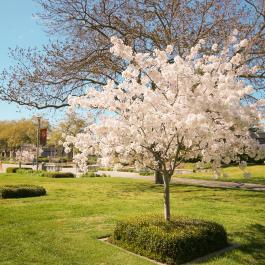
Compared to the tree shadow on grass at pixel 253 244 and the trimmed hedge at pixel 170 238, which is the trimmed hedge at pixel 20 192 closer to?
the trimmed hedge at pixel 170 238

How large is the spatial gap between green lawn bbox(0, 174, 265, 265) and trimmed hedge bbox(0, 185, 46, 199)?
26.0 inches

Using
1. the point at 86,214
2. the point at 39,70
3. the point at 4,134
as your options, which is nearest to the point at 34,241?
the point at 86,214

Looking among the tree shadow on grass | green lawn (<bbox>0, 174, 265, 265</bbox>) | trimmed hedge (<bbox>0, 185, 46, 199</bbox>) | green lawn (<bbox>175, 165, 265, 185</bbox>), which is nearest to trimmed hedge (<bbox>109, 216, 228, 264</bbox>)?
green lawn (<bbox>0, 174, 265, 265</bbox>)

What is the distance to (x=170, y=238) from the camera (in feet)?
26.5

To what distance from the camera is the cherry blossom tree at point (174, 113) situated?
7801mm

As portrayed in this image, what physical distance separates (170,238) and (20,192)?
1157cm

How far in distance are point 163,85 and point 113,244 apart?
4.34 metres

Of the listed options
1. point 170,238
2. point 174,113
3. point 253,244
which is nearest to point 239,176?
point 253,244

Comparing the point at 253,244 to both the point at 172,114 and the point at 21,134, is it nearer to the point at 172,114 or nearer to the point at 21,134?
the point at 172,114

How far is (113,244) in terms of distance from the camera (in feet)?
31.3

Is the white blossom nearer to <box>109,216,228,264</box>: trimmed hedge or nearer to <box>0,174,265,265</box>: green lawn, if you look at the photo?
<box>109,216,228,264</box>: trimmed hedge

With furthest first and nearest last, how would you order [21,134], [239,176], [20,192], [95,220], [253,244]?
1. [21,134]
2. [239,176]
3. [20,192]
4. [95,220]
5. [253,244]

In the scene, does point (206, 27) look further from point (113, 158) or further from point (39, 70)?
point (113, 158)

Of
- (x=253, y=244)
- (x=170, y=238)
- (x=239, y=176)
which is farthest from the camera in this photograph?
(x=239, y=176)
